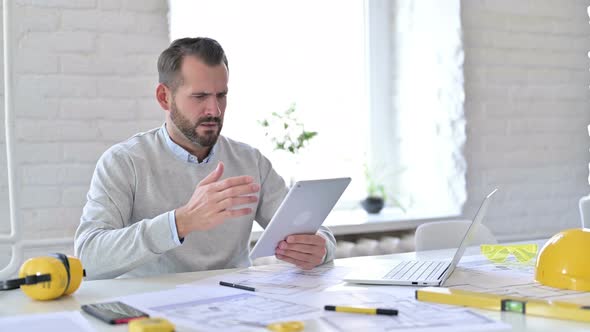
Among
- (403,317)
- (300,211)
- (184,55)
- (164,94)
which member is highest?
(184,55)

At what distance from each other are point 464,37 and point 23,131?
6.02 feet

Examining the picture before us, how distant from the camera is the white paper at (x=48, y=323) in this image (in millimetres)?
1175

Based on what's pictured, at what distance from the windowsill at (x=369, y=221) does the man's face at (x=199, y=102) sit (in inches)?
28.0

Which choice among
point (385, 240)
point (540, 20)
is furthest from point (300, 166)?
point (540, 20)

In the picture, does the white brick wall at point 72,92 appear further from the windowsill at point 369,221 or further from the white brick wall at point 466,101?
the windowsill at point 369,221

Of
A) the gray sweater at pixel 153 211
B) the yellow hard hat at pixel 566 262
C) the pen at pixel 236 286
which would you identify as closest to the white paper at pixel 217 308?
the pen at pixel 236 286

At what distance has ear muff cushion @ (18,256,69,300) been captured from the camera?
1.37 meters

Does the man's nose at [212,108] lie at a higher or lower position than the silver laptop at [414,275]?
higher

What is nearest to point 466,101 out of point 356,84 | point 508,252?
point 356,84

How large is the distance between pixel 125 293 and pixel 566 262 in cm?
91

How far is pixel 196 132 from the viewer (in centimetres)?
200

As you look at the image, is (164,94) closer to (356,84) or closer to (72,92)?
(72,92)

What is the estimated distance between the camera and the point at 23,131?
2332 mm

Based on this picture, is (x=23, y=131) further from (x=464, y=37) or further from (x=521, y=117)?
(x=521, y=117)
